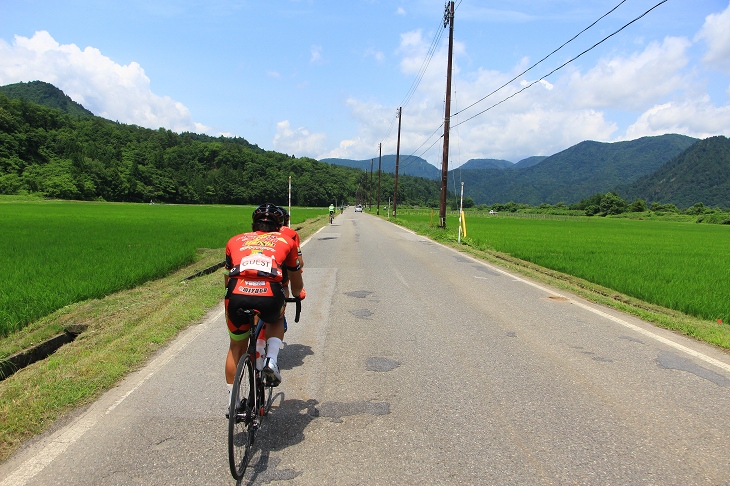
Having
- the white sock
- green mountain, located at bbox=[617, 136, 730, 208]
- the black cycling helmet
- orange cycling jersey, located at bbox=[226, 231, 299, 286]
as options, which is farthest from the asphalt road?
green mountain, located at bbox=[617, 136, 730, 208]

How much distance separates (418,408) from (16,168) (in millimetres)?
95919

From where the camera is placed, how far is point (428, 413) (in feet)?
11.5

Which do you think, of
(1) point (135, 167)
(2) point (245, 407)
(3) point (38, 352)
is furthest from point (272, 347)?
(1) point (135, 167)

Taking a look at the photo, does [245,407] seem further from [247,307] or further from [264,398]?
[247,307]

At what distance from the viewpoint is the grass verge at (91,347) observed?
11.2ft

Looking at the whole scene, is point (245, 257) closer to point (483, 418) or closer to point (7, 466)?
point (7, 466)

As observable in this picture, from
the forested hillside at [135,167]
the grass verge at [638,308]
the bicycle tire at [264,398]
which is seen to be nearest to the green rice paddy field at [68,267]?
the bicycle tire at [264,398]

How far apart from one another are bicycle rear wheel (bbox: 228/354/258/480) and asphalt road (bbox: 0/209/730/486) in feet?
0.39

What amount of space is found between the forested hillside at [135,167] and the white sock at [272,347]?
282ft

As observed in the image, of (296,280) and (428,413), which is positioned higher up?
(296,280)

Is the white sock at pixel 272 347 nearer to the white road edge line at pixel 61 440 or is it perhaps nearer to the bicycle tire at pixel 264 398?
the bicycle tire at pixel 264 398

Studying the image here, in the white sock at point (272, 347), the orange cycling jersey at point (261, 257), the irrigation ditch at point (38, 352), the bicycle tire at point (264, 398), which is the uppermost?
the orange cycling jersey at point (261, 257)

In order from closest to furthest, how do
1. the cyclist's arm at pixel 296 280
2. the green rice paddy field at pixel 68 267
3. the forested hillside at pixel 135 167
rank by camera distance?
the cyclist's arm at pixel 296 280, the green rice paddy field at pixel 68 267, the forested hillside at pixel 135 167

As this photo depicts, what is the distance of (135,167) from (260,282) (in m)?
109
